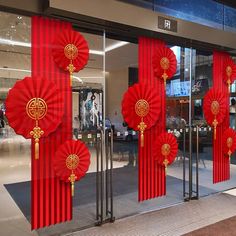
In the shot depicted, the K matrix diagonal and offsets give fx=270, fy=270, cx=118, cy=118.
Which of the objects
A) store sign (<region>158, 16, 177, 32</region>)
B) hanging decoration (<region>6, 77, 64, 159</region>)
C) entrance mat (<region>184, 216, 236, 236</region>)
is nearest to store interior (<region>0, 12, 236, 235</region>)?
hanging decoration (<region>6, 77, 64, 159</region>)

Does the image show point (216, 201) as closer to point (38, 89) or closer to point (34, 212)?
point (34, 212)

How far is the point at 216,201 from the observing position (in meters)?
4.14

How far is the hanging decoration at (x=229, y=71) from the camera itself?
15.6 feet

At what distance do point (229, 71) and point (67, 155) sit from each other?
130 inches

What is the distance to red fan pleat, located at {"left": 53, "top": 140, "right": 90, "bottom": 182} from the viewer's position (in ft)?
9.91

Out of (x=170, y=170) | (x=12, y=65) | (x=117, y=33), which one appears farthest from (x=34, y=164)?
(x=170, y=170)

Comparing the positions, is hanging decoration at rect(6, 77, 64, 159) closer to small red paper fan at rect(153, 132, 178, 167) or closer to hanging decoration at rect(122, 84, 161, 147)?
hanging decoration at rect(122, 84, 161, 147)

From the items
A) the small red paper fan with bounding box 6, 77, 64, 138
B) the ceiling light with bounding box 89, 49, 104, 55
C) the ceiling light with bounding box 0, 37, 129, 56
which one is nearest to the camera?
the small red paper fan with bounding box 6, 77, 64, 138

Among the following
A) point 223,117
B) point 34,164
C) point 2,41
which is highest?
point 2,41

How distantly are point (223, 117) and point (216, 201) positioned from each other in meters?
1.46

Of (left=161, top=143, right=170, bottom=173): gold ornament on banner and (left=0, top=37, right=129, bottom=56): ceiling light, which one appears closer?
(left=0, top=37, right=129, bottom=56): ceiling light

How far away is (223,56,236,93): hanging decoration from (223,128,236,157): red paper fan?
0.87 meters

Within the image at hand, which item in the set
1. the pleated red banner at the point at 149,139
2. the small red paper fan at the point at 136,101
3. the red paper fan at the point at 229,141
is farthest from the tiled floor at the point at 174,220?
the small red paper fan at the point at 136,101

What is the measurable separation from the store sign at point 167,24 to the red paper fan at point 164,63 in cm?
31
